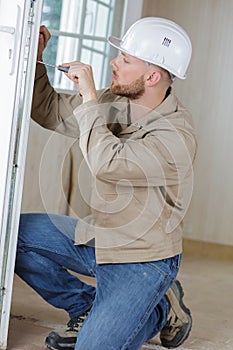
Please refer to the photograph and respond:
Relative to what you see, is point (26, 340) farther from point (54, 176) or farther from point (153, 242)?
point (54, 176)

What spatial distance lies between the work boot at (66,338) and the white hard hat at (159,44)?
2.96 feet

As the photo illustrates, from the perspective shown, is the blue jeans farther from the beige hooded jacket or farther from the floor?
the floor

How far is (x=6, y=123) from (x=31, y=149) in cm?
184

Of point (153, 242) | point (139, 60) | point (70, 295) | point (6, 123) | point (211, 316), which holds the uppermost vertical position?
point (139, 60)

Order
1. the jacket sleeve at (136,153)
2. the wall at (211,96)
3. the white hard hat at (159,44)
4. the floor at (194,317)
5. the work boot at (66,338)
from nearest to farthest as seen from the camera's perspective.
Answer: the jacket sleeve at (136,153) < the white hard hat at (159,44) < the work boot at (66,338) < the floor at (194,317) < the wall at (211,96)

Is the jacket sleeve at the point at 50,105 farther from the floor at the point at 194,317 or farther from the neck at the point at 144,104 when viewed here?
the floor at the point at 194,317

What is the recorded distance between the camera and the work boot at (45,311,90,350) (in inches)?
101

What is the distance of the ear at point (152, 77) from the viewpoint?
8.11ft

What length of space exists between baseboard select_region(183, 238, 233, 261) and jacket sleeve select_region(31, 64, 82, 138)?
9.47 feet

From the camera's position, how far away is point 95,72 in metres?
4.54

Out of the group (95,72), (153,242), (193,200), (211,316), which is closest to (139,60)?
(153,242)

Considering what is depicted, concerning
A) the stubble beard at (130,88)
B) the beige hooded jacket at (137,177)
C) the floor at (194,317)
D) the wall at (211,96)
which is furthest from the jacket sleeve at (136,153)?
the wall at (211,96)

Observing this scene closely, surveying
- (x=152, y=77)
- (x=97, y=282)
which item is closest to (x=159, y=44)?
(x=152, y=77)

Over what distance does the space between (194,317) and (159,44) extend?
1300mm
